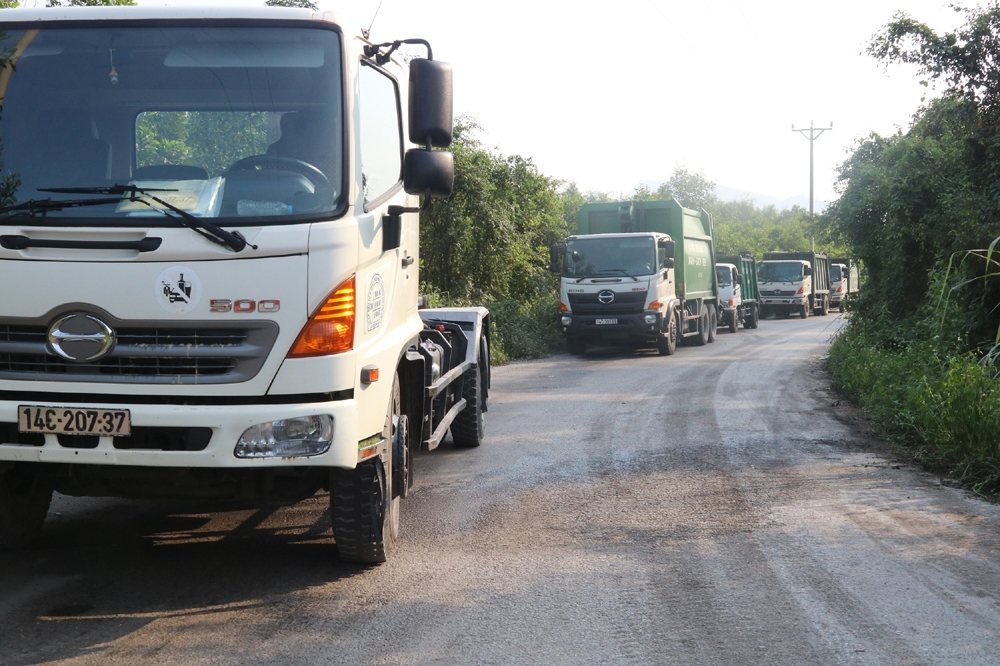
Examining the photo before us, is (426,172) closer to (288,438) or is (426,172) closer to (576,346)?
(288,438)

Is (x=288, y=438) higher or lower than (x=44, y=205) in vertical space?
lower

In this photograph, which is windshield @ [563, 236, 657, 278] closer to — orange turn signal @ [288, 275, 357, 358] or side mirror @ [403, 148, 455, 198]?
side mirror @ [403, 148, 455, 198]

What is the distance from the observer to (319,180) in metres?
4.41

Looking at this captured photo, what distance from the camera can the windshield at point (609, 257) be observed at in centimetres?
1905

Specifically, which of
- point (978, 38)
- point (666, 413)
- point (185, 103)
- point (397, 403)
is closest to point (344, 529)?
point (397, 403)

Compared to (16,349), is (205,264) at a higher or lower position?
higher

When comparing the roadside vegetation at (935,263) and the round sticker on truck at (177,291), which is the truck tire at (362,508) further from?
the roadside vegetation at (935,263)

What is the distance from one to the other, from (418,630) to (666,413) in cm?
694

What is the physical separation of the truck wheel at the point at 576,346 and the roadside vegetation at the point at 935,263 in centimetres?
500

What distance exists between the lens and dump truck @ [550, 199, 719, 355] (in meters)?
18.9

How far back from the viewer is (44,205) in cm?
425

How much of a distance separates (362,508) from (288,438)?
0.73 meters

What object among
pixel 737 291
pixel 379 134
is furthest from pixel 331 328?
pixel 737 291

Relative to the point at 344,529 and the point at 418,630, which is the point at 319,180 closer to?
the point at 344,529
